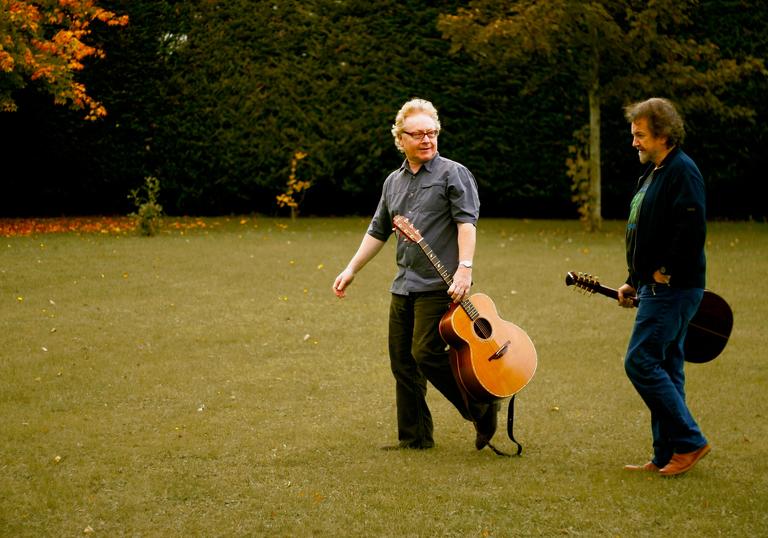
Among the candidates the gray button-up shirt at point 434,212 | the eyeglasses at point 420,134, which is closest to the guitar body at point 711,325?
the gray button-up shirt at point 434,212

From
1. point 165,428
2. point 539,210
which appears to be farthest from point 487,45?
point 165,428

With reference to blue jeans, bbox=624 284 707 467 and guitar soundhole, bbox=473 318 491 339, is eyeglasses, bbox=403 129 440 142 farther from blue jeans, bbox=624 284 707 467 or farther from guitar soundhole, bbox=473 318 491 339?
blue jeans, bbox=624 284 707 467

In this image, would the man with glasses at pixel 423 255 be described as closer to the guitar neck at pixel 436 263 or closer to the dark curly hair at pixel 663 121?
the guitar neck at pixel 436 263

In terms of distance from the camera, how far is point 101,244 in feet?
50.5

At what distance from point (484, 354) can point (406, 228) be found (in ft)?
2.59

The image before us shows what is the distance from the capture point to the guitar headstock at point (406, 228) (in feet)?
17.2

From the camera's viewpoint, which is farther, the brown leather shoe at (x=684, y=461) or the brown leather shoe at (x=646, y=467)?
the brown leather shoe at (x=646, y=467)

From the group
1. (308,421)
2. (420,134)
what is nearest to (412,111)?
(420,134)

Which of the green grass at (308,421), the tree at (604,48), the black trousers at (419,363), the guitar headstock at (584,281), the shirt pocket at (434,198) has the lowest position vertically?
the green grass at (308,421)

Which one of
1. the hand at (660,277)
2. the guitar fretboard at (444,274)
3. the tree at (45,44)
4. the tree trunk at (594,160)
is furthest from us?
the tree trunk at (594,160)

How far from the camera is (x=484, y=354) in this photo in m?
5.18

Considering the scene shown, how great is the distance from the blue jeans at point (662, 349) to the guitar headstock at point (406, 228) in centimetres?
119

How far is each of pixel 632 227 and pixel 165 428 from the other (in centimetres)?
305

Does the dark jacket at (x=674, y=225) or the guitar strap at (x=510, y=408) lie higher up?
the dark jacket at (x=674, y=225)
